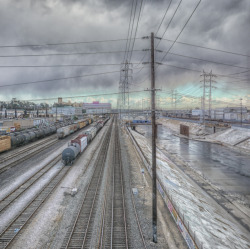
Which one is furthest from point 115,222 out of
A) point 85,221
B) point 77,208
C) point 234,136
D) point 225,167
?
point 234,136

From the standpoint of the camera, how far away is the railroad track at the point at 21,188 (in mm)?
15133

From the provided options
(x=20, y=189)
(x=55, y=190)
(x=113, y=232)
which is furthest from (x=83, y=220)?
(x=20, y=189)

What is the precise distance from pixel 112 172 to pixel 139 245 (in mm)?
12763

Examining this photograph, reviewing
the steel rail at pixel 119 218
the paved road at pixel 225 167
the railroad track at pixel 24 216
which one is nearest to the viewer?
the steel rail at pixel 119 218

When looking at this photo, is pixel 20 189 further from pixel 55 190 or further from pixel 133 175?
pixel 133 175

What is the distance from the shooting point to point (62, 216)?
13.3 metres

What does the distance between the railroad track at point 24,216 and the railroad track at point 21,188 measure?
5.88 feet

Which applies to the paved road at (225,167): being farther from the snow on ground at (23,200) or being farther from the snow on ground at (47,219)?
the snow on ground at (23,200)

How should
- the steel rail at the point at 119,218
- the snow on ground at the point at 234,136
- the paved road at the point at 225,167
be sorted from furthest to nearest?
the snow on ground at the point at 234,136 < the paved road at the point at 225,167 < the steel rail at the point at 119,218

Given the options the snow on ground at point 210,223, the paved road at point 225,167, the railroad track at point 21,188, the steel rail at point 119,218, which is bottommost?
the paved road at point 225,167

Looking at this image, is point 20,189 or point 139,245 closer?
point 139,245

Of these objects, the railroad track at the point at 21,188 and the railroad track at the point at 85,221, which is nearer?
the railroad track at the point at 85,221

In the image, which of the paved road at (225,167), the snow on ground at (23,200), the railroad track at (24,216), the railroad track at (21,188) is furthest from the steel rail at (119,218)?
the paved road at (225,167)

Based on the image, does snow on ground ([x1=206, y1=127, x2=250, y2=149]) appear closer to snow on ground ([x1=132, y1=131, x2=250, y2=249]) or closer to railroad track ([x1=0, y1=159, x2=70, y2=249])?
snow on ground ([x1=132, y1=131, x2=250, y2=249])
